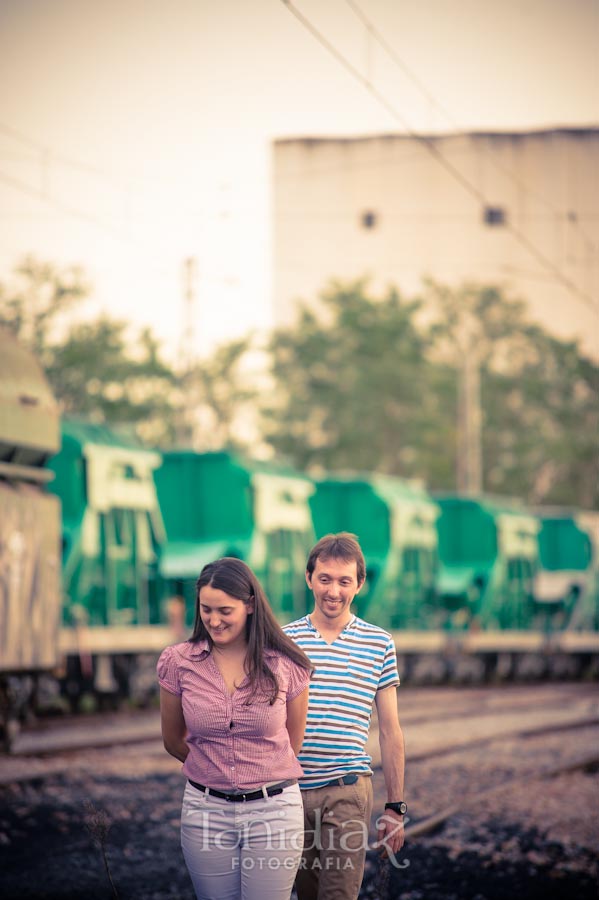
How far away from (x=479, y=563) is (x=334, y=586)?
29990mm

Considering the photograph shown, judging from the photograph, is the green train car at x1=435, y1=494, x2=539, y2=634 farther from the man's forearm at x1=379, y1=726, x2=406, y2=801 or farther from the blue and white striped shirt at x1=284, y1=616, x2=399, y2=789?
the blue and white striped shirt at x1=284, y1=616, x2=399, y2=789

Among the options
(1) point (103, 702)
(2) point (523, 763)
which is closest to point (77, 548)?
(1) point (103, 702)

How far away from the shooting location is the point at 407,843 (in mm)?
9492

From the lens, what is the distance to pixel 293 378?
213ft

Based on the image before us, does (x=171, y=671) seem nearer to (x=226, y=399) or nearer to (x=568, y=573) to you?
(x=568, y=573)

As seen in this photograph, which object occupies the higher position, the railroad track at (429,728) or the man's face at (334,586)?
the man's face at (334,586)

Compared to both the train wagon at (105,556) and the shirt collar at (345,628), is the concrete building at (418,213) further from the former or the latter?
the shirt collar at (345,628)

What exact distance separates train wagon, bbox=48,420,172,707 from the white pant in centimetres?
1326

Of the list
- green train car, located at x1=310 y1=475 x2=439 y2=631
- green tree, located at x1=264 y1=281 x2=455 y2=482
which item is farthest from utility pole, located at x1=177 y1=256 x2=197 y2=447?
green tree, located at x1=264 y1=281 x2=455 y2=482

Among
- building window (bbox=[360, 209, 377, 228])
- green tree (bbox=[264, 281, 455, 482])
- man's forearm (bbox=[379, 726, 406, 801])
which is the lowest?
man's forearm (bbox=[379, 726, 406, 801])

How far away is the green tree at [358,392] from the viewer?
63.7 metres

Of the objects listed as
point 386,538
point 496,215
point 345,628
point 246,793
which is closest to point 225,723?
point 246,793

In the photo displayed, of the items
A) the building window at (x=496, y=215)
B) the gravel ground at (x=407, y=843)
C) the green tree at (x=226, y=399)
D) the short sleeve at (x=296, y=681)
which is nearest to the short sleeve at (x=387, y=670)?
the short sleeve at (x=296, y=681)

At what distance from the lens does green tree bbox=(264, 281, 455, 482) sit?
63.7m
